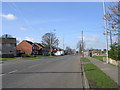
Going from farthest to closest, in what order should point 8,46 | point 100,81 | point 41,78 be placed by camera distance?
point 8,46
point 41,78
point 100,81

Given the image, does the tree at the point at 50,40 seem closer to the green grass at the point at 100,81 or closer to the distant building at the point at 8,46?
the distant building at the point at 8,46

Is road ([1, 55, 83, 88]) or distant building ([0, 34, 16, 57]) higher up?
distant building ([0, 34, 16, 57])

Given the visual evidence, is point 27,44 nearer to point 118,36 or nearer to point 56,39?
point 56,39

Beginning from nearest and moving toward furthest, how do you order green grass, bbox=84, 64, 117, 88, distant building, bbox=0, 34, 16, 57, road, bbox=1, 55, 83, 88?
green grass, bbox=84, 64, 117, 88 < road, bbox=1, 55, 83, 88 < distant building, bbox=0, 34, 16, 57

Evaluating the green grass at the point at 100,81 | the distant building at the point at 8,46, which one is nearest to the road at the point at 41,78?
the green grass at the point at 100,81

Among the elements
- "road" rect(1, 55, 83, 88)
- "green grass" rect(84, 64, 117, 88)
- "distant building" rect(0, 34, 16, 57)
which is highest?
"distant building" rect(0, 34, 16, 57)

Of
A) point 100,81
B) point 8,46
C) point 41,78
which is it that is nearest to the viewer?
point 100,81

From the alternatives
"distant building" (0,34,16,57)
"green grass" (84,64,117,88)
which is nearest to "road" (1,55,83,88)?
"green grass" (84,64,117,88)

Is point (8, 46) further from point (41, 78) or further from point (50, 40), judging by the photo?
point (41, 78)

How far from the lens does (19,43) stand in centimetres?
10156

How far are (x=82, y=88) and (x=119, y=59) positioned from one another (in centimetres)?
1226

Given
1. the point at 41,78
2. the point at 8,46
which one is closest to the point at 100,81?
the point at 41,78

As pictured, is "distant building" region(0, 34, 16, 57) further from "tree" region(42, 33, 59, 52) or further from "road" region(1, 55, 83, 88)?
"road" region(1, 55, 83, 88)

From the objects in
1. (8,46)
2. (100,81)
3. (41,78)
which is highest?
(8,46)
